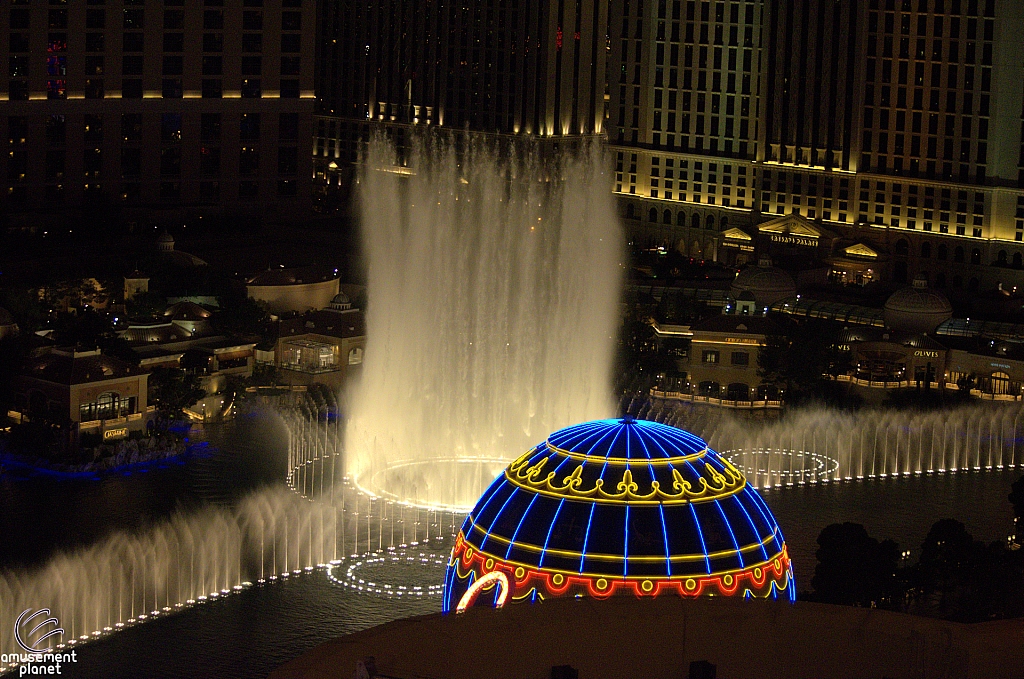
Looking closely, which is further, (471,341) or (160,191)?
(160,191)

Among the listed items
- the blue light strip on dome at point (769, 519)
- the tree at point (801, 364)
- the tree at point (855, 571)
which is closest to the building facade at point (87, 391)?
the tree at point (801, 364)

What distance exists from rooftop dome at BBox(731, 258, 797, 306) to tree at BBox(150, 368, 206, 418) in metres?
20.5

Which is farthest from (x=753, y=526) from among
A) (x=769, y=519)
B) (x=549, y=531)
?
(x=549, y=531)

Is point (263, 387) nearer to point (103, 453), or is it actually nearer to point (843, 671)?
point (103, 453)

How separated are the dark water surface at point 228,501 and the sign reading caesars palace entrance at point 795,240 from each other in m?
30.5

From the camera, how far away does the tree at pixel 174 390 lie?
40.7 metres

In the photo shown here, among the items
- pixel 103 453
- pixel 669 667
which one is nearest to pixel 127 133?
pixel 103 453

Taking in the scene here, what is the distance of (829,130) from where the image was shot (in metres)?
70.6

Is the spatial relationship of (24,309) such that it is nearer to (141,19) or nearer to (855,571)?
(141,19)

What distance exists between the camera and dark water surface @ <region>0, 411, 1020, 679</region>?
25953 millimetres

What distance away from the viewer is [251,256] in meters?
62.8

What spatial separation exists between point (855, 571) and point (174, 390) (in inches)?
756

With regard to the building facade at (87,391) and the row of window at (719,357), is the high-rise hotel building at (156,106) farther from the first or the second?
the row of window at (719,357)

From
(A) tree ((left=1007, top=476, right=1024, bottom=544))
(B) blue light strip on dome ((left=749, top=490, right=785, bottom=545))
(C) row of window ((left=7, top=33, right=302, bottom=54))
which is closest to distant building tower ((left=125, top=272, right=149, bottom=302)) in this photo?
(C) row of window ((left=7, top=33, right=302, bottom=54))
